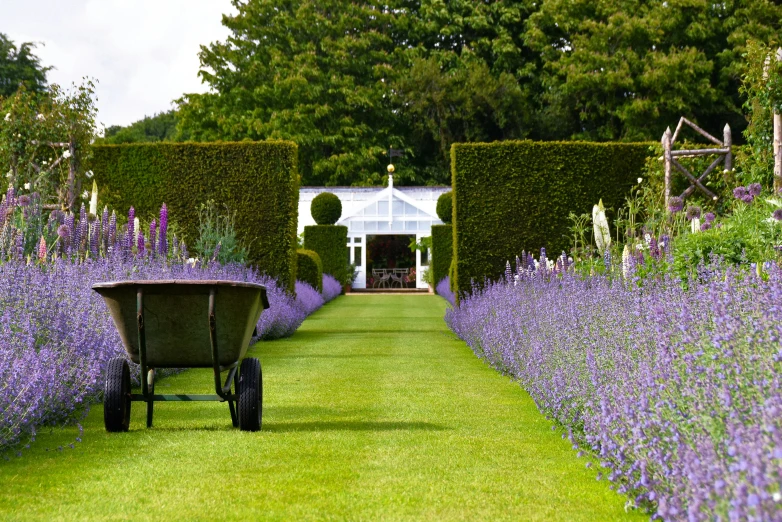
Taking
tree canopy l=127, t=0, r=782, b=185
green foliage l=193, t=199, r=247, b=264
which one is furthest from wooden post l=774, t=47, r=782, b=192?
tree canopy l=127, t=0, r=782, b=185

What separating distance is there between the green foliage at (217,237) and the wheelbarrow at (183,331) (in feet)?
22.5

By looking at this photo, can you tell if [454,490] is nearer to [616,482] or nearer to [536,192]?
[616,482]

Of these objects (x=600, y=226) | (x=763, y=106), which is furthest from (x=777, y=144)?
(x=600, y=226)

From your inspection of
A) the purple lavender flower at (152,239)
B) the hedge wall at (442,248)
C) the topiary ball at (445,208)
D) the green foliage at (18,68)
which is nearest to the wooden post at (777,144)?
the purple lavender flower at (152,239)

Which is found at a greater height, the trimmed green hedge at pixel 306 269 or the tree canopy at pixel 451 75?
the tree canopy at pixel 451 75

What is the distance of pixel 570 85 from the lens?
3128 centimetres

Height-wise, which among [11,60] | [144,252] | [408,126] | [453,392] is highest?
[11,60]

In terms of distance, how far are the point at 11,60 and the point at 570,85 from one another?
65.4 ft

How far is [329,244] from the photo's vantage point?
23.9 meters

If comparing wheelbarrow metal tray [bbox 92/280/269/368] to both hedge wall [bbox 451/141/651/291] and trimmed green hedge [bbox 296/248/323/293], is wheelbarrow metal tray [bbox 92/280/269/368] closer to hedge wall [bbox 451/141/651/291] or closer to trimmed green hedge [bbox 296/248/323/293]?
hedge wall [bbox 451/141/651/291]

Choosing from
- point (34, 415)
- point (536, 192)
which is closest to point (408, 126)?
point (536, 192)

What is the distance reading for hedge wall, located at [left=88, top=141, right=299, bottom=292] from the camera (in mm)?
12852

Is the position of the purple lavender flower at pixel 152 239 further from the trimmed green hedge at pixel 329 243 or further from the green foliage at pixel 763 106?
the trimmed green hedge at pixel 329 243

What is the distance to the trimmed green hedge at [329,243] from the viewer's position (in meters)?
23.7
